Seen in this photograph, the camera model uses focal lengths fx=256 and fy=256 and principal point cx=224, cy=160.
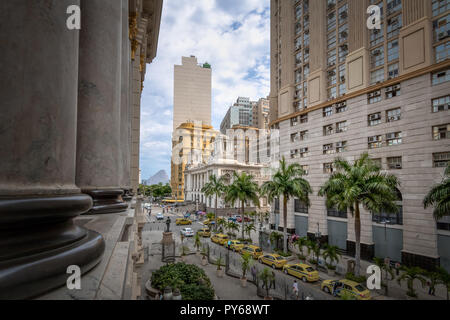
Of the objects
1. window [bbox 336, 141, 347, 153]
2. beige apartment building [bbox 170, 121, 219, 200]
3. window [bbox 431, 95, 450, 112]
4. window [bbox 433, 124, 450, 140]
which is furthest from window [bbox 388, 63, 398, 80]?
beige apartment building [bbox 170, 121, 219, 200]

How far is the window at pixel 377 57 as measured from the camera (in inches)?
977

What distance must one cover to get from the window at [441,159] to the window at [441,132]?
4.16ft

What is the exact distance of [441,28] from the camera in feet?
67.5

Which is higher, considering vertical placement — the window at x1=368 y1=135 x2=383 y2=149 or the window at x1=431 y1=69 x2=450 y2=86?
the window at x1=431 y1=69 x2=450 y2=86

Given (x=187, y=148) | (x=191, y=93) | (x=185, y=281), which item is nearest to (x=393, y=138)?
(x=185, y=281)

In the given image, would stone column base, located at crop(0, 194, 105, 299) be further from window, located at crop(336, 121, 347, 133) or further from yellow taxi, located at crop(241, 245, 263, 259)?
window, located at crop(336, 121, 347, 133)

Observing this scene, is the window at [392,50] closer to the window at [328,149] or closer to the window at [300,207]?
the window at [328,149]

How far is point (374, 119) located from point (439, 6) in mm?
9913

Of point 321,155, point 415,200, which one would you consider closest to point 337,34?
point 321,155

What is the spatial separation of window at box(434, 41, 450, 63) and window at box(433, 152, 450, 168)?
756cm

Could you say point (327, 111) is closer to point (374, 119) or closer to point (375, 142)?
point (374, 119)

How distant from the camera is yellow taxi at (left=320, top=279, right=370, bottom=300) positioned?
14141mm
